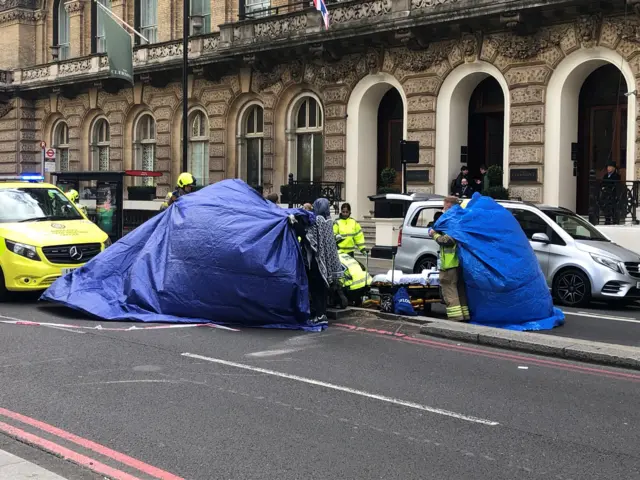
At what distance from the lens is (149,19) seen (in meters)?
34.6

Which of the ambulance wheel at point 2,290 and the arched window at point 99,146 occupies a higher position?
the arched window at point 99,146

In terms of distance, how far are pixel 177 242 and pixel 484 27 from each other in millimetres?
14257

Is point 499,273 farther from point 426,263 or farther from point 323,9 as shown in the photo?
point 323,9

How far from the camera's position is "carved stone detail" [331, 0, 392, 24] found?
2489 cm

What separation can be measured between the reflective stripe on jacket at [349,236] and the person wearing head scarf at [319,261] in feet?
10.1

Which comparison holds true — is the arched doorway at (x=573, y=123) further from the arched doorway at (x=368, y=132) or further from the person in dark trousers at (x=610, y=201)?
the arched doorway at (x=368, y=132)

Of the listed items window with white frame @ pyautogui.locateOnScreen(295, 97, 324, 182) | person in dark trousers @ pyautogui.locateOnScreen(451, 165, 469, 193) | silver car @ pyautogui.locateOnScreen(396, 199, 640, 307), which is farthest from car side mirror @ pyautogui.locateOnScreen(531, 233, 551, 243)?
window with white frame @ pyautogui.locateOnScreen(295, 97, 324, 182)

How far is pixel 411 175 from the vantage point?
2522cm

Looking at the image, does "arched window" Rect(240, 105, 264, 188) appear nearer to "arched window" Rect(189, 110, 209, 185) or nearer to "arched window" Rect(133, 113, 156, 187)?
"arched window" Rect(189, 110, 209, 185)

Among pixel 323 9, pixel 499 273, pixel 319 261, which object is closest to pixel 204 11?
pixel 323 9

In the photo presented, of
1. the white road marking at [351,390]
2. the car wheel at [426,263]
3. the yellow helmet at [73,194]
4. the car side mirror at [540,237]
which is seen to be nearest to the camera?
the white road marking at [351,390]

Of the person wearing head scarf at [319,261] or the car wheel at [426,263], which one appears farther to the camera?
the car wheel at [426,263]

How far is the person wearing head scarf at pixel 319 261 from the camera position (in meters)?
11.5

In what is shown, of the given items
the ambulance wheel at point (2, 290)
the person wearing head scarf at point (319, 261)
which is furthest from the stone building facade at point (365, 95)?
the ambulance wheel at point (2, 290)
